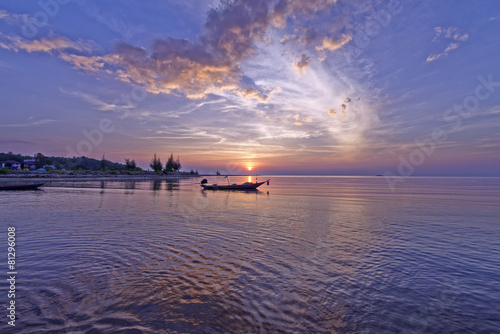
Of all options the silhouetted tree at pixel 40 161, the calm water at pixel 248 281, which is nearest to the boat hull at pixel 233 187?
the calm water at pixel 248 281

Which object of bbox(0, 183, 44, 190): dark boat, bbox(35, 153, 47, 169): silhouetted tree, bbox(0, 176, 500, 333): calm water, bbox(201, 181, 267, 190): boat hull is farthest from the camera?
bbox(35, 153, 47, 169): silhouetted tree

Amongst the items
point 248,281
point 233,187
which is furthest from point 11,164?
point 248,281

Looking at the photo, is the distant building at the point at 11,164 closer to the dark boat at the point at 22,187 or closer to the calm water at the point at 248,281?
the dark boat at the point at 22,187

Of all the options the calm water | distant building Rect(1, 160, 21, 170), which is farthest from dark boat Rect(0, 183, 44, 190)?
distant building Rect(1, 160, 21, 170)

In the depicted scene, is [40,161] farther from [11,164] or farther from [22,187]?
[22,187]

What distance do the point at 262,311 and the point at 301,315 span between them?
45.8 inches

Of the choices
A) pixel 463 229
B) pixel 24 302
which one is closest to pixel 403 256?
pixel 463 229

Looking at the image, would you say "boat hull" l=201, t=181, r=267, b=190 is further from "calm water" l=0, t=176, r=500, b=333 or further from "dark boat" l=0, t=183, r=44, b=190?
"calm water" l=0, t=176, r=500, b=333

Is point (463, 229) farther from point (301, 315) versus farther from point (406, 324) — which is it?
point (301, 315)

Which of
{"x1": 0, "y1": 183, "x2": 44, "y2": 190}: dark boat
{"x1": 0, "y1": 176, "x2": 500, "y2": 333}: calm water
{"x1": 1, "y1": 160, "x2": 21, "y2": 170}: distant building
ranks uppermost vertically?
{"x1": 1, "y1": 160, "x2": 21, "y2": 170}: distant building

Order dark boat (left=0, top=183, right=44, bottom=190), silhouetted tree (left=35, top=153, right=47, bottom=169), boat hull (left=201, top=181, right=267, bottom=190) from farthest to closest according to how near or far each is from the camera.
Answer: silhouetted tree (left=35, top=153, right=47, bottom=169) < boat hull (left=201, top=181, right=267, bottom=190) < dark boat (left=0, top=183, right=44, bottom=190)

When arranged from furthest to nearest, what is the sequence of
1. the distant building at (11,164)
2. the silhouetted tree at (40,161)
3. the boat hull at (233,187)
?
the silhouetted tree at (40,161) → the distant building at (11,164) → the boat hull at (233,187)

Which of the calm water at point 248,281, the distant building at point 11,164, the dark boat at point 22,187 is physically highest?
the distant building at point 11,164

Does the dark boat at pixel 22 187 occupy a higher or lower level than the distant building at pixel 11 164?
lower
